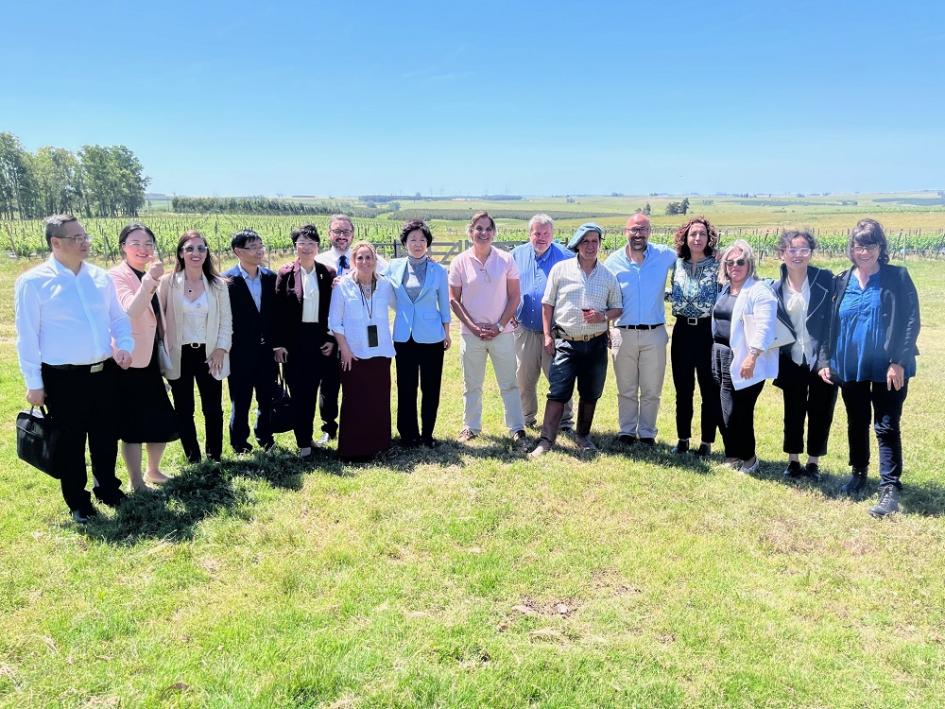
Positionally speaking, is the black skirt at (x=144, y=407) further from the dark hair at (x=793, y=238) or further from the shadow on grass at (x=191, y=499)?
the dark hair at (x=793, y=238)

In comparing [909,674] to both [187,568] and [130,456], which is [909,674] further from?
[130,456]

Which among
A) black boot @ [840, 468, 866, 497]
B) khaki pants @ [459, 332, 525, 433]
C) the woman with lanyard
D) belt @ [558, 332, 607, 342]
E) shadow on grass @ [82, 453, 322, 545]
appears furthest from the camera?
khaki pants @ [459, 332, 525, 433]

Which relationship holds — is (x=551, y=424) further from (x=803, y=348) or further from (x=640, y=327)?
(x=803, y=348)

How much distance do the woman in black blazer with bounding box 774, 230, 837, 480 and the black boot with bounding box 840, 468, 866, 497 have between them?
259 mm

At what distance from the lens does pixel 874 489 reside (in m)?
4.49

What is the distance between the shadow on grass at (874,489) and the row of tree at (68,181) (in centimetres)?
7351

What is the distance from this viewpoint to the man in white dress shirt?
11.5ft

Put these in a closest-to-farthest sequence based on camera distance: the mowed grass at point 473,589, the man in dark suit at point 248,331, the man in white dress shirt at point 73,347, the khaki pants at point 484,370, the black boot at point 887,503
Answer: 1. the mowed grass at point 473,589
2. the man in white dress shirt at point 73,347
3. the black boot at point 887,503
4. the man in dark suit at point 248,331
5. the khaki pants at point 484,370

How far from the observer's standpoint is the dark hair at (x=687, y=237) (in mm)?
4914

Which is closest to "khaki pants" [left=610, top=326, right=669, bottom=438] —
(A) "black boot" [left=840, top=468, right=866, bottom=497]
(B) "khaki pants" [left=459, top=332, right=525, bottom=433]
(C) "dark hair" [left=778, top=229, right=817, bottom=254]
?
(B) "khaki pants" [left=459, top=332, right=525, bottom=433]

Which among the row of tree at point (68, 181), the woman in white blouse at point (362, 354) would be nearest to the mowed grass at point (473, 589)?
the woman in white blouse at point (362, 354)

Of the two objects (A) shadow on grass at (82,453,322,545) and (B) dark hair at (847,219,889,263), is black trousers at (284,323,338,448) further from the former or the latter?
(B) dark hair at (847,219,889,263)

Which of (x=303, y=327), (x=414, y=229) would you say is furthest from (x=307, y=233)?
(x=414, y=229)

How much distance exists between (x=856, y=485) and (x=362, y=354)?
13.3 feet
